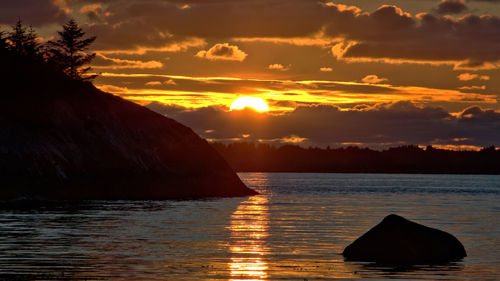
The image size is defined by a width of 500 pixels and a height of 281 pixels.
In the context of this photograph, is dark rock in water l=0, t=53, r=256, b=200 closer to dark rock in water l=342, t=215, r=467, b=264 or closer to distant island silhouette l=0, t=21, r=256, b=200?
distant island silhouette l=0, t=21, r=256, b=200

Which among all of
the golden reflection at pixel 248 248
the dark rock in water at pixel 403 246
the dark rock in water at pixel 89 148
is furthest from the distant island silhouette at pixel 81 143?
the dark rock in water at pixel 403 246

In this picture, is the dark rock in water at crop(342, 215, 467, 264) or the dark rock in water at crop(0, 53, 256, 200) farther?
the dark rock in water at crop(0, 53, 256, 200)

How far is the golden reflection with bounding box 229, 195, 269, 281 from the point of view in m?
25.9

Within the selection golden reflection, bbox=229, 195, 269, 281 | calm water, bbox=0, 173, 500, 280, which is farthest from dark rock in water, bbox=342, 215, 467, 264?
golden reflection, bbox=229, 195, 269, 281

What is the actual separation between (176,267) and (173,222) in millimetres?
23962

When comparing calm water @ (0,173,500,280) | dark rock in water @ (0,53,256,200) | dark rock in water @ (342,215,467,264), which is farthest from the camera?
dark rock in water @ (0,53,256,200)

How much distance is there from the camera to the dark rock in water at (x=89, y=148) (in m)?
75.2

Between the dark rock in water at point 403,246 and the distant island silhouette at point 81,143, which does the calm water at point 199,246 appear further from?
the distant island silhouette at point 81,143

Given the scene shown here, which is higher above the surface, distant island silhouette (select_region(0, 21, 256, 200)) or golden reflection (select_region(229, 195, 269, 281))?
distant island silhouette (select_region(0, 21, 256, 200))

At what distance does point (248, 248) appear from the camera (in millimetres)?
35094

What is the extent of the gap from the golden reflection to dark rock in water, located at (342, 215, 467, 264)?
172 inches

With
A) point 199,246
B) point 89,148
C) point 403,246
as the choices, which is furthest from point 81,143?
point 403,246

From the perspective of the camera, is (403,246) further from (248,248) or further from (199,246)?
(199,246)

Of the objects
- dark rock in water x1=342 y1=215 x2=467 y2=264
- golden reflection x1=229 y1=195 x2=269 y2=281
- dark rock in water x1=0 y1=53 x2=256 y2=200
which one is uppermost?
dark rock in water x1=0 y1=53 x2=256 y2=200
